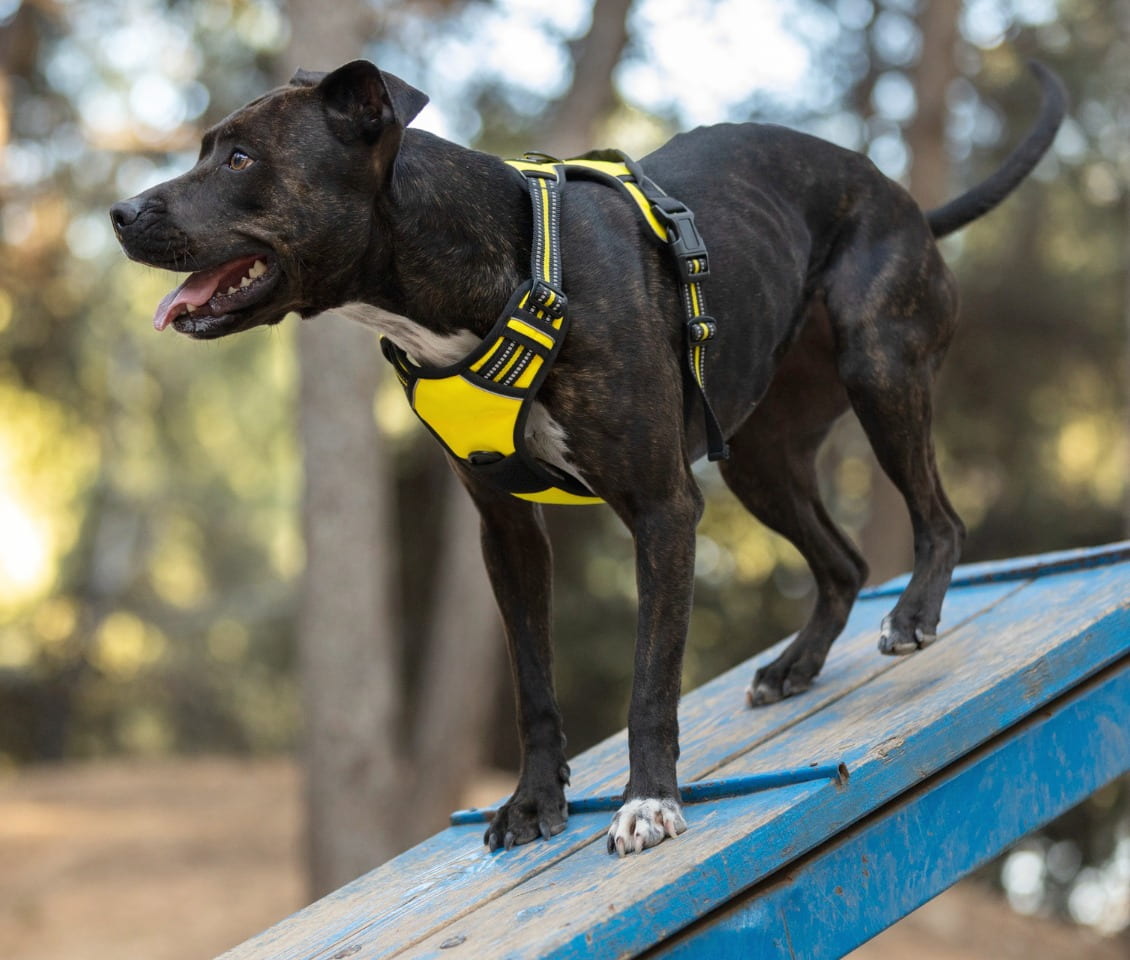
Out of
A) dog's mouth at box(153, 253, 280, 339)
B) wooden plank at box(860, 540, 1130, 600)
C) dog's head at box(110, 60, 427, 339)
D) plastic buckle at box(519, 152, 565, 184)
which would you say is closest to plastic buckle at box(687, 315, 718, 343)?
plastic buckle at box(519, 152, 565, 184)

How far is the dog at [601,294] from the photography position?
2.79 m

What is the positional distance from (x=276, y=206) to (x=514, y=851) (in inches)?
59.3

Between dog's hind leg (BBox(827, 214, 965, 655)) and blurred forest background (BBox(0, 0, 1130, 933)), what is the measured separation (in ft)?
16.1

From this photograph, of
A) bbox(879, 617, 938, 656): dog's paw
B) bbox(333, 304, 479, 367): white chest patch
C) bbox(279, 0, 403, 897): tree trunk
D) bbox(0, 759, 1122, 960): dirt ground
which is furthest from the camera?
bbox(0, 759, 1122, 960): dirt ground

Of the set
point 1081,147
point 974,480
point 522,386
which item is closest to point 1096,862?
point 974,480

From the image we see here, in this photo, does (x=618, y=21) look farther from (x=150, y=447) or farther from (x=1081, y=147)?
(x=150, y=447)

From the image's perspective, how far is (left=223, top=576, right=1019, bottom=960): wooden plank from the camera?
2.85 m

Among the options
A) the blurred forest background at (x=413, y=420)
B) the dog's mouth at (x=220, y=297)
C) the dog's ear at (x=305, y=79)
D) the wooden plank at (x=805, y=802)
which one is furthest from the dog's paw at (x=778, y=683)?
the blurred forest background at (x=413, y=420)

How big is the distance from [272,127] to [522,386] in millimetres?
737

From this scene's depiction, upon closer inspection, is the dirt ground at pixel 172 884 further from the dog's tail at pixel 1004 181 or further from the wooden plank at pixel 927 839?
the wooden plank at pixel 927 839

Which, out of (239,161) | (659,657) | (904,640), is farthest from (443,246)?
(904,640)

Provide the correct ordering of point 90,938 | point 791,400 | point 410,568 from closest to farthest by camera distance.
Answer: point 791,400 → point 90,938 → point 410,568

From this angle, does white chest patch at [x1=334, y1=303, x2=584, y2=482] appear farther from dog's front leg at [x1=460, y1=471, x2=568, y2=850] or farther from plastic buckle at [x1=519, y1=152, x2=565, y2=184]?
plastic buckle at [x1=519, y1=152, x2=565, y2=184]

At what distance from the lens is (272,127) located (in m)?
2.82
